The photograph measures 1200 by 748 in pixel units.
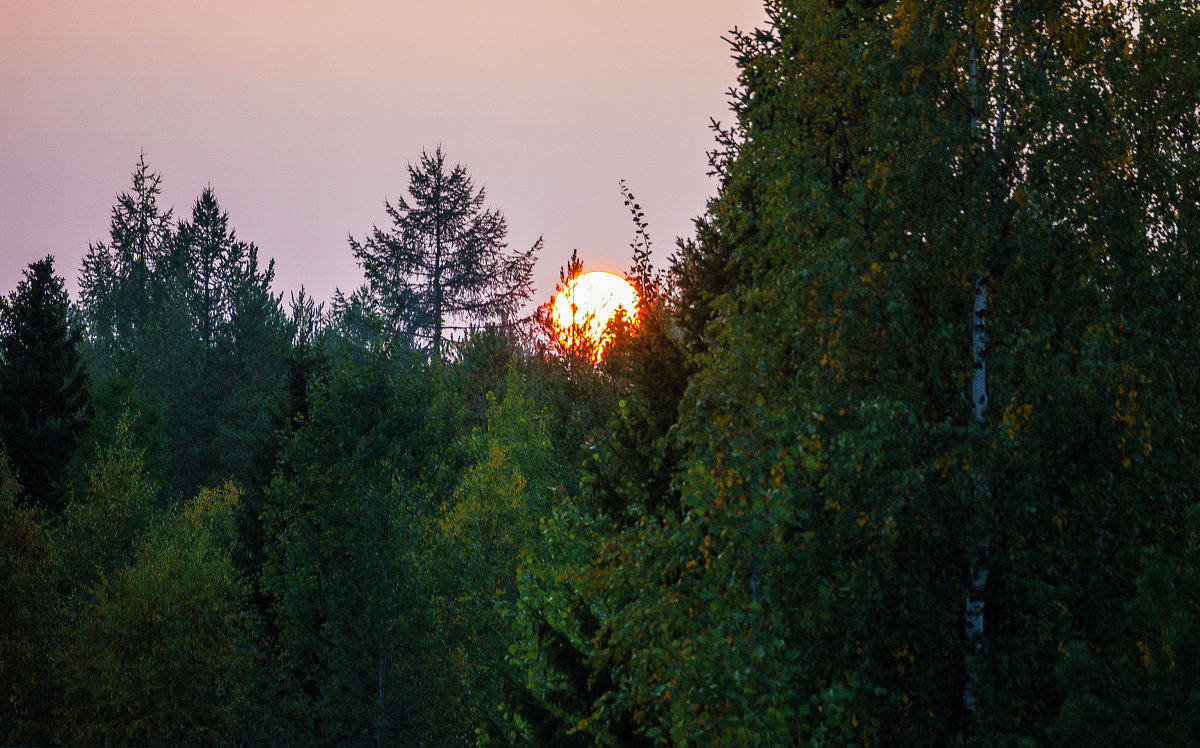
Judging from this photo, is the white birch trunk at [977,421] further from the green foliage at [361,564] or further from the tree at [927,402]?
the green foliage at [361,564]

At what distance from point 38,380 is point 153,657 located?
1322 centimetres

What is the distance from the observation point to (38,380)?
125ft

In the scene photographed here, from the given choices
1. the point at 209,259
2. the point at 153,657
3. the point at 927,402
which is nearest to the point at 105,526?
the point at 153,657

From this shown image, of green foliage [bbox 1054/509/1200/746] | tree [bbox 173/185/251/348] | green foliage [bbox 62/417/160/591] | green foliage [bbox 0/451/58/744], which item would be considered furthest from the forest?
tree [bbox 173/185/251/348]

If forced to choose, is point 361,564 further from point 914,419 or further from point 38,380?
point 38,380

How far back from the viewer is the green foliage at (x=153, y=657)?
100 feet

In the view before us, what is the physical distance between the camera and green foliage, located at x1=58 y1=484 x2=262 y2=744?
100 feet

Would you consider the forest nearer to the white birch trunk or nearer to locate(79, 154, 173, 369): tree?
the white birch trunk

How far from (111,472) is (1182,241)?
108ft

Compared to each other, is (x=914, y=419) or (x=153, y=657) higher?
(x=914, y=419)

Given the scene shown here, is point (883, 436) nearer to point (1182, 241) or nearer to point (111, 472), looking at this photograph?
point (1182, 241)

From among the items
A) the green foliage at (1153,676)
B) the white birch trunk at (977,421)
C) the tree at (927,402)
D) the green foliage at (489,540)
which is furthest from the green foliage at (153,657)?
the green foliage at (1153,676)

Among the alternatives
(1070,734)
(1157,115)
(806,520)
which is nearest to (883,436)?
(806,520)

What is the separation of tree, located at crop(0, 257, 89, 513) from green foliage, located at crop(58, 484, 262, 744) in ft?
26.2
